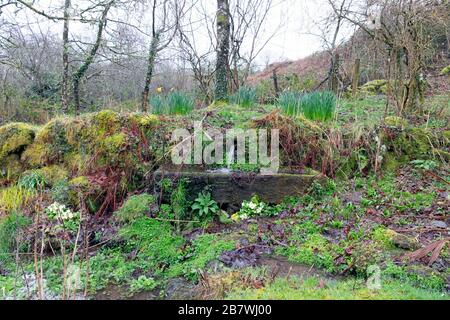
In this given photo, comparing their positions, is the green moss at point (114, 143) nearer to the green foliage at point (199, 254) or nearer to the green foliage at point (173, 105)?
the green foliage at point (173, 105)

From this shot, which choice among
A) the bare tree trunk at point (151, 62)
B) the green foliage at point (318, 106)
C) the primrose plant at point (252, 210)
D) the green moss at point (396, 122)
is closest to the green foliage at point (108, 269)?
the primrose plant at point (252, 210)

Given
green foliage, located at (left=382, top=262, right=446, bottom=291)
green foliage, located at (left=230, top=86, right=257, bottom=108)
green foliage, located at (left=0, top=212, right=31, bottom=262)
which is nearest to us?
green foliage, located at (left=382, top=262, right=446, bottom=291)

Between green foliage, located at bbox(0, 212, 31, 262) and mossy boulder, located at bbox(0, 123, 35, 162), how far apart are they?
1.57m

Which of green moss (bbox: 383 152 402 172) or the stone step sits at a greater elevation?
green moss (bbox: 383 152 402 172)

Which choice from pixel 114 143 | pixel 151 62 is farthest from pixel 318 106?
pixel 151 62

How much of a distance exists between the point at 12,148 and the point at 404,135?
19.8ft

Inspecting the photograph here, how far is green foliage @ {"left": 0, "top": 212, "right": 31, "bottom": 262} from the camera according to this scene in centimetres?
397

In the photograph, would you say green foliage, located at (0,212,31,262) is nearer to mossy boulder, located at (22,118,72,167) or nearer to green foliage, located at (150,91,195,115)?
mossy boulder, located at (22,118,72,167)

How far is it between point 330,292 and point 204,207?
213 centimetres

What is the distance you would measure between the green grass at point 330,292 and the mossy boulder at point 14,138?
461 centimetres

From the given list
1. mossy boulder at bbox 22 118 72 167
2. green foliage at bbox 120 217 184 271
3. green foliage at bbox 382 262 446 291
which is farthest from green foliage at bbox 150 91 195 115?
green foliage at bbox 382 262 446 291

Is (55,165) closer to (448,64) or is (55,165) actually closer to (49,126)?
(49,126)

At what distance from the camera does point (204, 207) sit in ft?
14.0
